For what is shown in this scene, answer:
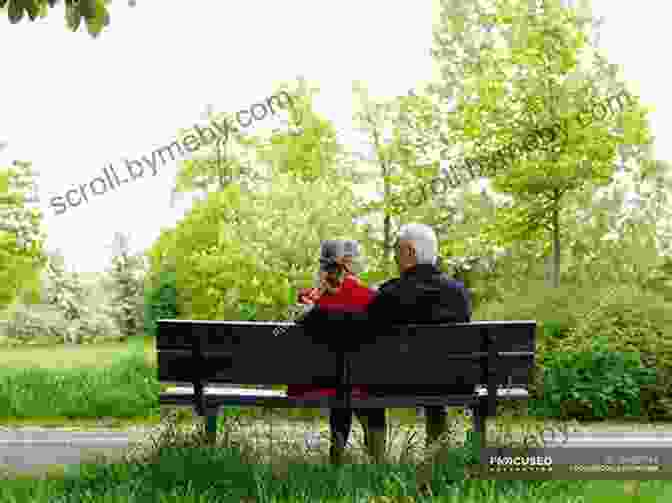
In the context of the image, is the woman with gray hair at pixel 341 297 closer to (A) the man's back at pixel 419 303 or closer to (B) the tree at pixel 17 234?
(A) the man's back at pixel 419 303

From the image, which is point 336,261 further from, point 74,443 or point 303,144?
point 303,144

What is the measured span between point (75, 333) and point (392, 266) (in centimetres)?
1369

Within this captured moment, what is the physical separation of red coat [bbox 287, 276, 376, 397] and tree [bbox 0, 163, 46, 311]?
36.7m

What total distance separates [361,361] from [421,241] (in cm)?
80

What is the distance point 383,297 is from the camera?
564cm

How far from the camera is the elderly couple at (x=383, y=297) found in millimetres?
5691

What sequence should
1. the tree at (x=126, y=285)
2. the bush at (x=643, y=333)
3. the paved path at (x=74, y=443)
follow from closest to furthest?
1. the paved path at (x=74, y=443)
2. the bush at (x=643, y=333)
3. the tree at (x=126, y=285)

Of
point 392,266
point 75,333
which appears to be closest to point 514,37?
point 392,266

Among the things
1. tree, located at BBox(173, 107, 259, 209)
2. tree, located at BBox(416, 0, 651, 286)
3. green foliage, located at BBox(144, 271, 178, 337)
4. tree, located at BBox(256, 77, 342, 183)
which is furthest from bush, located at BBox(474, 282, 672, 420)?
tree, located at BBox(173, 107, 259, 209)

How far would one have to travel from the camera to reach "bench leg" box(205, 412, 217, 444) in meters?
5.86

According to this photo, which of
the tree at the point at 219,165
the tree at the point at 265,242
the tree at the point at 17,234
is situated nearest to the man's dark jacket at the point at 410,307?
the tree at the point at 265,242

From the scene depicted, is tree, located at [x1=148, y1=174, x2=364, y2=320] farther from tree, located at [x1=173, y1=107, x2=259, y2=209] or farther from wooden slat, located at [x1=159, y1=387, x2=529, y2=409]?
wooden slat, located at [x1=159, y1=387, x2=529, y2=409]

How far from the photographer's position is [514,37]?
65.8 feet

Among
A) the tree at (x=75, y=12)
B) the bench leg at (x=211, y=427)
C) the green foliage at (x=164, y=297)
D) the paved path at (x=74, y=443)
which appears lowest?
the paved path at (x=74, y=443)
